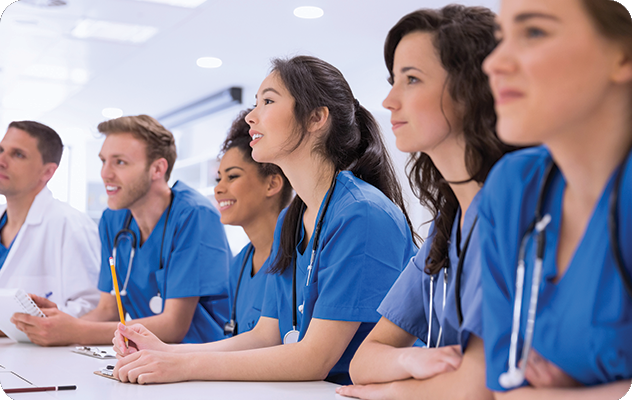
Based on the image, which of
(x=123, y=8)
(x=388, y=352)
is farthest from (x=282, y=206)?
(x=123, y=8)

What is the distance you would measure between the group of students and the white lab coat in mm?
238

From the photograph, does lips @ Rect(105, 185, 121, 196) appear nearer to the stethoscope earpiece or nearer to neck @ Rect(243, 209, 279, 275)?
neck @ Rect(243, 209, 279, 275)

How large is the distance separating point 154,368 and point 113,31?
347 cm

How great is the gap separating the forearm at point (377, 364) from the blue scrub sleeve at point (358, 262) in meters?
0.14

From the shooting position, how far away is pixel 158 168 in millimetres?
2453

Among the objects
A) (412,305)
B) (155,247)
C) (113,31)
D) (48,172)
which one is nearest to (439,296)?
(412,305)

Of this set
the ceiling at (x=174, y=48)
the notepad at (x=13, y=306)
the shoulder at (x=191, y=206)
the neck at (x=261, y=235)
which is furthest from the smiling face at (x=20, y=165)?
the neck at (x=261, y=235)

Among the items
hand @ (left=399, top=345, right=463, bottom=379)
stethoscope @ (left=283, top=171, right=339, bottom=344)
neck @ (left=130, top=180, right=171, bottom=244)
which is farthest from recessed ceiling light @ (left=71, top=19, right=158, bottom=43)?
hand @ (left=399, top=345, right=463, bottom=379)

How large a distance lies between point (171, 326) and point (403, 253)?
3.28 ft

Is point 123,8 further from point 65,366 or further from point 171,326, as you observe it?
point 65,366

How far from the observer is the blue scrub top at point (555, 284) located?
0.67 m

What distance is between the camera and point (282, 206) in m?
2.17

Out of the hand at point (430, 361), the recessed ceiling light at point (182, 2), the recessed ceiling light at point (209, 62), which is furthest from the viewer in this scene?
the recessed ceiling light at point (209, 62)

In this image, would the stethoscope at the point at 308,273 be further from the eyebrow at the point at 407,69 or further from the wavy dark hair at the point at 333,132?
the eyebrow at the point at 407,69
